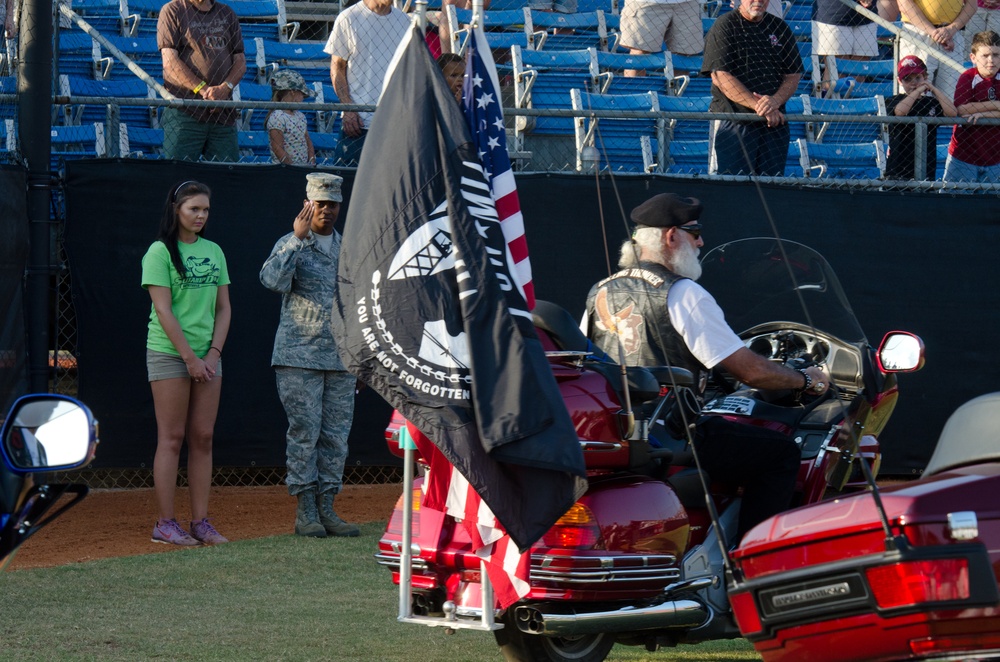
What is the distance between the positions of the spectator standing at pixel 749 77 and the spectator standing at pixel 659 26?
2.91 metres

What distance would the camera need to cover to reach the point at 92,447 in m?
2.98

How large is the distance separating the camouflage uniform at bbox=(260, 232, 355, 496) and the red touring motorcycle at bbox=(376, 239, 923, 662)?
3.08 m

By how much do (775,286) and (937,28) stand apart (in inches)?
325

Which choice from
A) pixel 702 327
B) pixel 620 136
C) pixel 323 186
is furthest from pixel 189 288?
pixel 620 136

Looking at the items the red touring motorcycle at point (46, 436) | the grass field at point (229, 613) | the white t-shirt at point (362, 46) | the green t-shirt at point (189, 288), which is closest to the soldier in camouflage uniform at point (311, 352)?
the green t-shirt at point (189, 288)

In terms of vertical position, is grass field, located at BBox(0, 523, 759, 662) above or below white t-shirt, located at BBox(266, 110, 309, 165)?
below

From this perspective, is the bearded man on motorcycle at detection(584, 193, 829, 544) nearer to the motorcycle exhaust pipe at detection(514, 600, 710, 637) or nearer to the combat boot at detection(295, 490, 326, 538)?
the motorcycle exhaust pipe at detection(514, 600, 710, 637)

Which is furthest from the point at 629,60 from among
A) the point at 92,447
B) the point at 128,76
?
the point at 92,447

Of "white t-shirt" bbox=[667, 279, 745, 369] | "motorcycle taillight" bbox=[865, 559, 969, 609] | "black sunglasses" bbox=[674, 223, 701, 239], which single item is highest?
"black sunglasses" bbox=[674, 223, 701, 239]

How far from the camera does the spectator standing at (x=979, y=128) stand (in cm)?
1135

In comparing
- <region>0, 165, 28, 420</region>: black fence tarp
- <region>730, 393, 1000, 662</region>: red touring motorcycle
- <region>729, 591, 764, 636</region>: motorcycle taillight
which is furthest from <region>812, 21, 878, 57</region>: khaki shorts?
<region>729, 591, 764, 636</region>: motorcycle taillight

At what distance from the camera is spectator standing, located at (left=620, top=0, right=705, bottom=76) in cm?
1383

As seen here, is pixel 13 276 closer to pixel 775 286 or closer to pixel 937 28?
pixel 775 286

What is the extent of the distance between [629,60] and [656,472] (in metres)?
9.20
